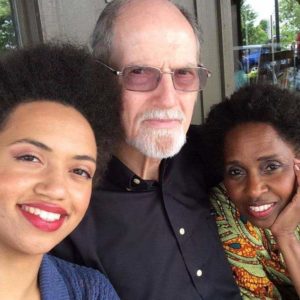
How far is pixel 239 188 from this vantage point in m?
2.04

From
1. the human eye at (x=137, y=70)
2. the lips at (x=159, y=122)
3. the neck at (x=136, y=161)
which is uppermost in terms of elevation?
the human eye at (x=137, y=70)

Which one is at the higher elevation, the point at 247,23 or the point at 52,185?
the point at 247,23

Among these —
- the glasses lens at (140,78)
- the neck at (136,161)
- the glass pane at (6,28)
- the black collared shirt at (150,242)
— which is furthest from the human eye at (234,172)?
the glass pane at (6,28)

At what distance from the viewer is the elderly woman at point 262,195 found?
2006mm

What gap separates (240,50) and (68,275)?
4.13m

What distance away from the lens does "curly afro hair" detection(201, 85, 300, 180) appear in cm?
207

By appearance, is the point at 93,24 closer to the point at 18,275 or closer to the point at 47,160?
the point at 47,160

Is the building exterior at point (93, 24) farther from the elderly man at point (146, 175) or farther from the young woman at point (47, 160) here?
the young woman at point (47, 160)

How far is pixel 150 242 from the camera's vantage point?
6.11 ft

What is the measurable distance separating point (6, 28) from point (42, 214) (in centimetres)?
198

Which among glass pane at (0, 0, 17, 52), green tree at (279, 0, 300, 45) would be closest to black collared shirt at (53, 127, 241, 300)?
glass pane at (0, 0, 17, 52)

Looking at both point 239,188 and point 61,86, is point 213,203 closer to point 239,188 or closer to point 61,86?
point 239,188

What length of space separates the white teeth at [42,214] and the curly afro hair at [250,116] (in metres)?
1.02

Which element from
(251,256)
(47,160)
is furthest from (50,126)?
(251,256)
